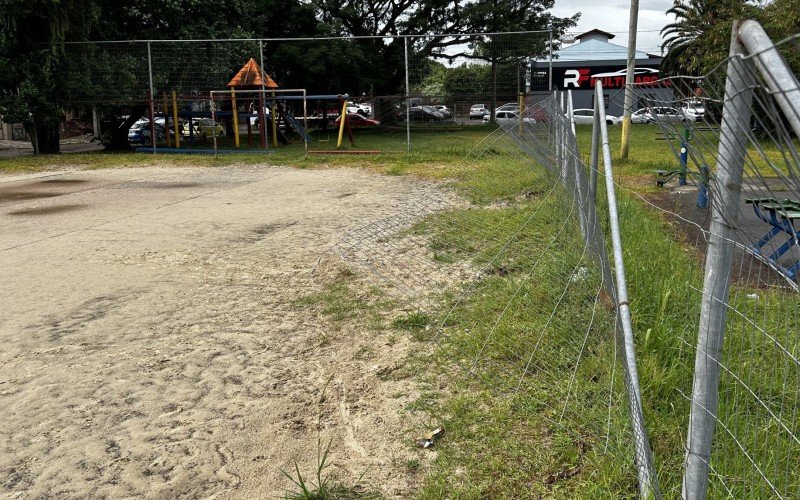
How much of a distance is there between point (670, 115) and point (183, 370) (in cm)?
301

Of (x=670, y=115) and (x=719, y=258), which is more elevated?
(x=670, y=115)

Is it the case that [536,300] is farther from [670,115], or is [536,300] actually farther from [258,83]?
[258,83]

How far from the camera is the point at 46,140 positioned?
20.9 metres

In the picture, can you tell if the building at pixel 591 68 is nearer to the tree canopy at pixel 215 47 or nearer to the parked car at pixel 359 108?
the tree canopy at pixel 215 47

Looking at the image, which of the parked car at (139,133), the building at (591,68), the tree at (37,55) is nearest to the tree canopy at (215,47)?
the tree at (37,55)

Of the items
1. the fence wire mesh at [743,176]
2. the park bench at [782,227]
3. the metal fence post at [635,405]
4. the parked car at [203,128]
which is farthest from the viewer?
the parked car at [203,128]

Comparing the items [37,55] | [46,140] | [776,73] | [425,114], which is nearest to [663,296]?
[776,73]

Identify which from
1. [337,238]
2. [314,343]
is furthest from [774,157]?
[337,238]

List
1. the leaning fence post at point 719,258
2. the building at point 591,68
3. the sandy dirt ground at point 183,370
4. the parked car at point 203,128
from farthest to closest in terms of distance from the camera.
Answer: the building at point 591,68, the parked car at point 203,128, the sandy dirt ground at point 183,370, the leaning fence post at point 719,258

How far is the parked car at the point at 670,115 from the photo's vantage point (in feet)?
7.06

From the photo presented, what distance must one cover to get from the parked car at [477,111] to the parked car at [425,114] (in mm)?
1115

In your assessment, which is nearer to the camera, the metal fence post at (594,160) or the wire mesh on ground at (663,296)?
the wire mesh on ground at (663,296)

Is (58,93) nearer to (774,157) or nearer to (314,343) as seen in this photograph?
(314,343)

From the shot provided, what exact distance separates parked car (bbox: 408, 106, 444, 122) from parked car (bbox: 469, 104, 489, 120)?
3.66 feet
